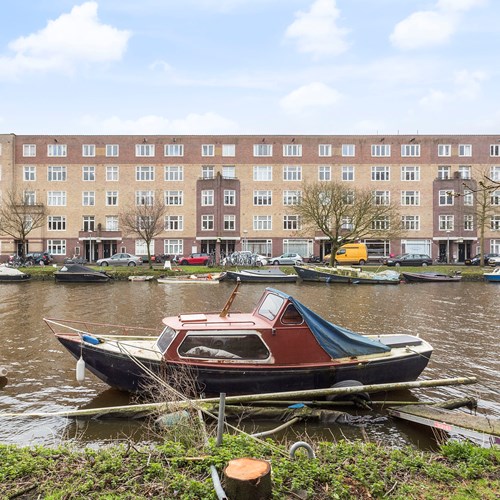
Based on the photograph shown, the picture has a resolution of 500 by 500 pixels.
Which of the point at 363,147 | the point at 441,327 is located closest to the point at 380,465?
the point at 441,327

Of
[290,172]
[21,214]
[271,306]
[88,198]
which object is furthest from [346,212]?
[21,214]

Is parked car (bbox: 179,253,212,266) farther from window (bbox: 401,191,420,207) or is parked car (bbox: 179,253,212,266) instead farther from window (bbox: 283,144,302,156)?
window (bbox: 401,191,420,207)

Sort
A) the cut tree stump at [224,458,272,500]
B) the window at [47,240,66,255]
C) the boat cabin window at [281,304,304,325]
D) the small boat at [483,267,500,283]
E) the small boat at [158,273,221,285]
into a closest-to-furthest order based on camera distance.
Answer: the cut tree stump at [224,458,272,500], the boat cabin window at [281,304,304,325], the small boat at [158,273,221,285], the small boat at [483,267,500,283], the window at [47,240,66,255]

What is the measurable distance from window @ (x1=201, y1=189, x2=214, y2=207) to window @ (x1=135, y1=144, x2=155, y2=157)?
8734mm

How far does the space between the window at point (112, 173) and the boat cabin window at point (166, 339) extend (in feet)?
173

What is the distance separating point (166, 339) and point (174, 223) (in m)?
50.3

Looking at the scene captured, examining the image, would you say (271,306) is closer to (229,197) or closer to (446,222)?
(229,197)

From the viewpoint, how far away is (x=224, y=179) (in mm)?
59625

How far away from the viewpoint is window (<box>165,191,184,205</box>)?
60469 millimetres

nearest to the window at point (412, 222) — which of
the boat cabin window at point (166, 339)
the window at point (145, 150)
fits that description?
the window at point (145, 150)

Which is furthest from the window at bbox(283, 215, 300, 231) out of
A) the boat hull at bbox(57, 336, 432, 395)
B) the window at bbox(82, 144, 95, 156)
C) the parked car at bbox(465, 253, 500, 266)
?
the boat hull at bbox(57, 336, 432, 395)

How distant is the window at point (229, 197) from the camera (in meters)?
59.8

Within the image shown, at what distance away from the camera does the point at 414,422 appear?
9.81 meters

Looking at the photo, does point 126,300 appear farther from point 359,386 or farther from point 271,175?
point 271,175
